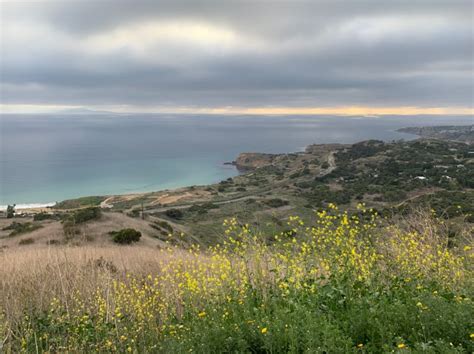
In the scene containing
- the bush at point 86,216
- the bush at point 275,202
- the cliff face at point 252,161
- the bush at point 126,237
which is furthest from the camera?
the cliff face at point 252,161

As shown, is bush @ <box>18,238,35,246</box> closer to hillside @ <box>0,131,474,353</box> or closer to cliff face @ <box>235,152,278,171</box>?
hillside @ <box>0,131,474,353</box>

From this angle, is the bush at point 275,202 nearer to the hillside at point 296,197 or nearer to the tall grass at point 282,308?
the hillside at point 296,197

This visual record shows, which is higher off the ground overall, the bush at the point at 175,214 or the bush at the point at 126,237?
the bush at the point at 126,237

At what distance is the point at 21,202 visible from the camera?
94188 millimetres

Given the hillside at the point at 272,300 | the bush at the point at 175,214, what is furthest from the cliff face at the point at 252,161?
the hillside at the point at 272,300

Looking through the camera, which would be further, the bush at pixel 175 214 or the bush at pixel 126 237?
the bush at pixel 175 214

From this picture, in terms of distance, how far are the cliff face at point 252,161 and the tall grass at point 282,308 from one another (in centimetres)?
13969

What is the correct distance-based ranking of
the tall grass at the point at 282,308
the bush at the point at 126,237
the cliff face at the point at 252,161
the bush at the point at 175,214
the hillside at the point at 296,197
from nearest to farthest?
the tall grass at the point at 282,308 < the bush at the point at 126,237 < the hillside at the point at 296,197 < the bush at the point at 175,214 < the cliff face at the point at 252,161

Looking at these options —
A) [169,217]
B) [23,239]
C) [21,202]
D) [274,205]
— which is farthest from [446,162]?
[21,202]

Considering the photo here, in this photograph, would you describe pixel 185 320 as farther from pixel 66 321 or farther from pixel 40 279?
pixel 40 279

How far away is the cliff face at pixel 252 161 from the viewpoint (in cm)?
14995

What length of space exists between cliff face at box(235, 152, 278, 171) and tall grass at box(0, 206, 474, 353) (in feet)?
458

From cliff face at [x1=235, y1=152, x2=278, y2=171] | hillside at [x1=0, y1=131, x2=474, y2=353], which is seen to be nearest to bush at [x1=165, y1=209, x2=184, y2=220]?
hillside at [x1=0, y1=131, x2=474, y2=353]

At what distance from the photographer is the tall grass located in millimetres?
4244
